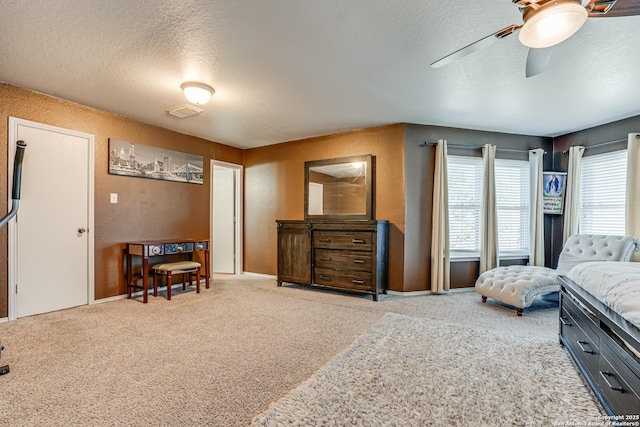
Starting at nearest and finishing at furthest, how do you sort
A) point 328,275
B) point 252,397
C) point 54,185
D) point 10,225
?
point 252,397
point 10,225
point 54,185
point 328,275

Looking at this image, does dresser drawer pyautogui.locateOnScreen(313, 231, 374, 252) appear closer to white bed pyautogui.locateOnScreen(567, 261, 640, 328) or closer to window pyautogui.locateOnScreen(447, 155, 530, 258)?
window pyautogui.locateOnScreen(447, 155, 530, 258)

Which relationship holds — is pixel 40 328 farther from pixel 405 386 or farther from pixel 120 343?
pixel 405 386

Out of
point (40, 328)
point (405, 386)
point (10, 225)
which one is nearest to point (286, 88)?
point (405, 386)

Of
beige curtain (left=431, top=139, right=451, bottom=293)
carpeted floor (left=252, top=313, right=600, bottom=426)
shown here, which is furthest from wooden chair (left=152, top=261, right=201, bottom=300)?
beige curtain (left=431, top=139, right=451, bottom=293)

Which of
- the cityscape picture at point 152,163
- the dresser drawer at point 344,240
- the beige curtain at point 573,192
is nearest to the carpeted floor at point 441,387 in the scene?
the dresser drawer at point 344,240

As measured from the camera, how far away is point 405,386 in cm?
186

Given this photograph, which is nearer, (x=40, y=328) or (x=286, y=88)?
(x=40, y=328)

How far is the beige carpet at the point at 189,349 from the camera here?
168 centimetres

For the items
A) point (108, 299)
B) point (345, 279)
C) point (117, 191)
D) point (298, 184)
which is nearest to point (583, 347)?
point (345, 279)

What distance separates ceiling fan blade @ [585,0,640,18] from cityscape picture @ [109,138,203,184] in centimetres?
468

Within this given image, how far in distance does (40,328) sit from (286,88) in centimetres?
336

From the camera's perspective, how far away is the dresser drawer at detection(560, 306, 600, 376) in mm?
1789

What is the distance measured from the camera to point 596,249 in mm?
3576

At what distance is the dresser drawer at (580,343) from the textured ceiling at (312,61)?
206 centimetres
